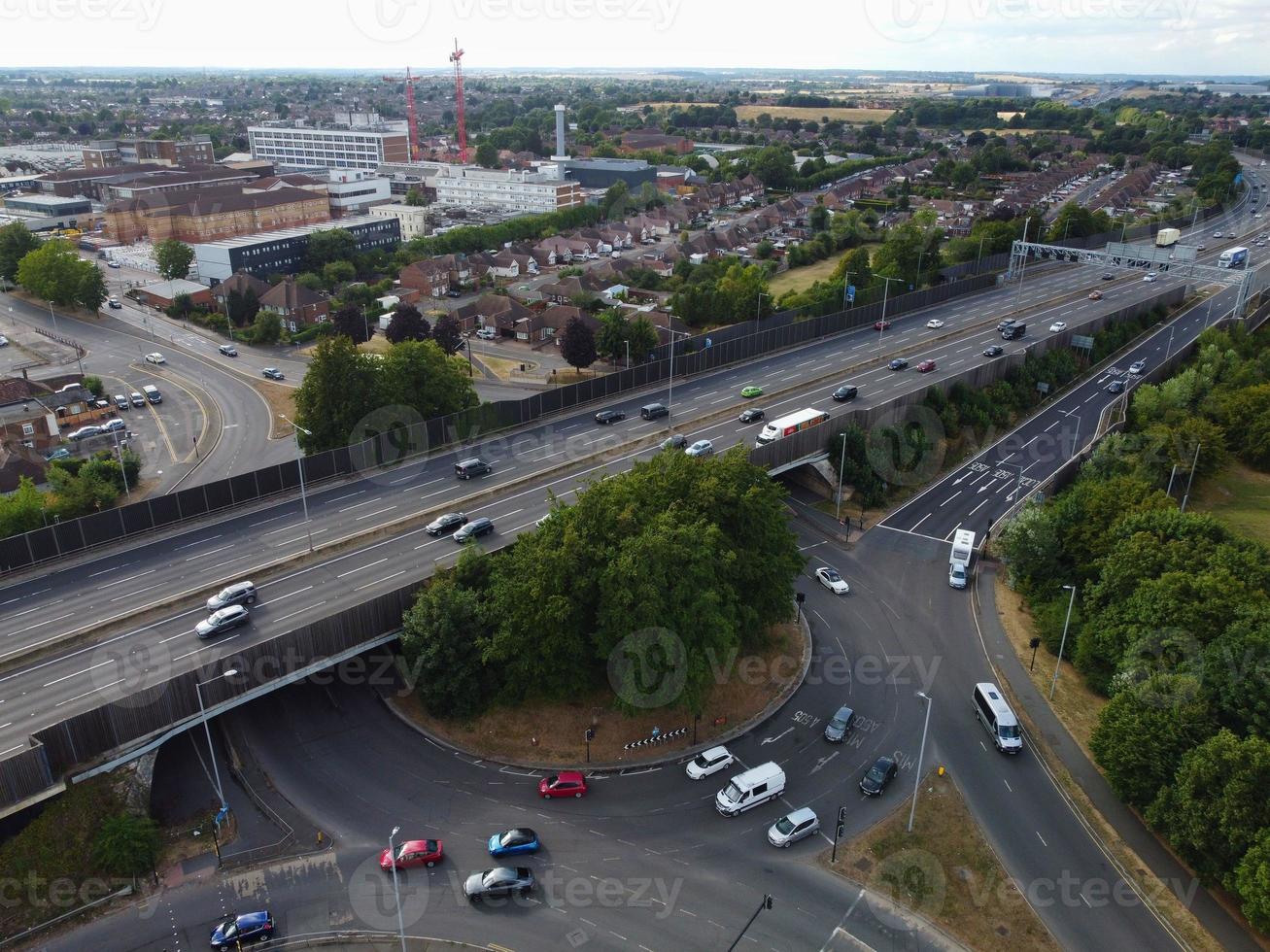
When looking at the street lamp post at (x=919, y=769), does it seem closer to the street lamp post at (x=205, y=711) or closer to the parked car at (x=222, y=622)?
the street lamp post at (x=205, y=711)

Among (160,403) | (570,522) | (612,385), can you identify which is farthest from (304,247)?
(570,522)

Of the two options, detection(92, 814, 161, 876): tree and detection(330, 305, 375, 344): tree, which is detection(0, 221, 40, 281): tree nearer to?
detection(330, 305, 375, 344): tree

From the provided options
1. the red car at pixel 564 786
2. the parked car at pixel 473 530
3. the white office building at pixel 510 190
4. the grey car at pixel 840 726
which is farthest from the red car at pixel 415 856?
the white office building at pixel 510 190

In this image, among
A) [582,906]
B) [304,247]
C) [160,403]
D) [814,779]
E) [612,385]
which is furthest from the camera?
[304,247]

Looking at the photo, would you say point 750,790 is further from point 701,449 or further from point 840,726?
point 701,449

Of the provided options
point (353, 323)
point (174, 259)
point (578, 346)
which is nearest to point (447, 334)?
point (578, 346)

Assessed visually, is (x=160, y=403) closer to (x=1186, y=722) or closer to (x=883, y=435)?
(x=883, y=435)
